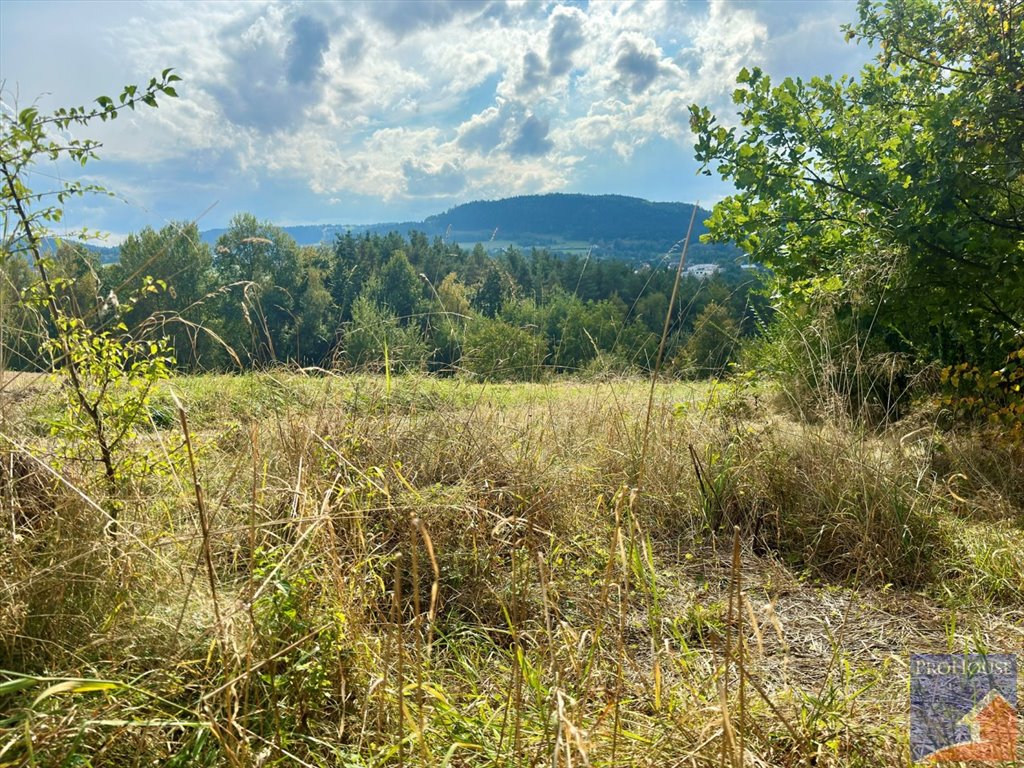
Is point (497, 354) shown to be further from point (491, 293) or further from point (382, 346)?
point (491, 293)

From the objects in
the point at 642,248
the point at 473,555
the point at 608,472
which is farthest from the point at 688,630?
the point at 642,248

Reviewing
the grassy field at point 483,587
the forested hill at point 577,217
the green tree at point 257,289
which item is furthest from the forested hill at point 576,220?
the grassy field at point 483,587

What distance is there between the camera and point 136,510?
2.08 metres

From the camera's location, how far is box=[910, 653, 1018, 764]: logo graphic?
145 cm

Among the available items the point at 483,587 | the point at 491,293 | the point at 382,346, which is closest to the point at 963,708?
the point at 483,587

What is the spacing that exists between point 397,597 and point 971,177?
4256 millimetres

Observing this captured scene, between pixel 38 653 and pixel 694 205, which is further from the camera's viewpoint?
pixel 694 205

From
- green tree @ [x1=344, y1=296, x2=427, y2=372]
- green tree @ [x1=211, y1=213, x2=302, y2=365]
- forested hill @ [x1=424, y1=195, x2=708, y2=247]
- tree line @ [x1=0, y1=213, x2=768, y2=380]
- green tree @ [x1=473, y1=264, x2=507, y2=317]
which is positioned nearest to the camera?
tree line @ [x1=0, y1=213, x2=768, y2=380]

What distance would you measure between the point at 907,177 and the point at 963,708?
3.30 metres

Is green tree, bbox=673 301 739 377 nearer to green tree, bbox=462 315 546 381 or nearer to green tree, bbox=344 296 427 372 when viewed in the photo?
green tree, bbox=462 315 546 381

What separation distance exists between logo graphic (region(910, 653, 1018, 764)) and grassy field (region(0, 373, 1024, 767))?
52mm

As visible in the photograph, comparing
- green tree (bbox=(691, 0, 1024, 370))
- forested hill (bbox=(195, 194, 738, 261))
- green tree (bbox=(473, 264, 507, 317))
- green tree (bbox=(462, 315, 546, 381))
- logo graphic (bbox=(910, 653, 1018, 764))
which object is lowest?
logo graphic (bbox=(910, 653, 1018, 764))

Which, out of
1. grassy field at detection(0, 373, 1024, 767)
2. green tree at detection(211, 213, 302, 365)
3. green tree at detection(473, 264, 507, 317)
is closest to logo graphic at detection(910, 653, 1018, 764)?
grassy field at detection(0, 373, 1024, 767)

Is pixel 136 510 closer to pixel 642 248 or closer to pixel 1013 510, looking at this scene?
pixel 1013 510
